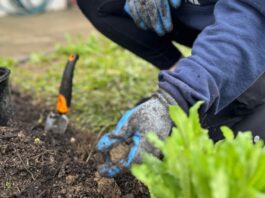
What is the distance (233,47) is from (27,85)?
1815 mm

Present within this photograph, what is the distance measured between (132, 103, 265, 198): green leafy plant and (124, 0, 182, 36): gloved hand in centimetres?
87

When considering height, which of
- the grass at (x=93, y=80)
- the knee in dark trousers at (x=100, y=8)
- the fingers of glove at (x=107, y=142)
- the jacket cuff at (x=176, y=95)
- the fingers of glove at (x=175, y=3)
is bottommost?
the grass at (x=93, y=80)

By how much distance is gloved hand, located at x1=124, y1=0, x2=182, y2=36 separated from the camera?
1880 mm

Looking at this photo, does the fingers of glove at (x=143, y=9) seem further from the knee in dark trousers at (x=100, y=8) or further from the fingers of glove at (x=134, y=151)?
the fingers of glove at (x=134, y=151)

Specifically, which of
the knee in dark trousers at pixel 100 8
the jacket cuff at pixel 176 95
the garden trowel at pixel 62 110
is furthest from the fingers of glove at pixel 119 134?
the knee in dark trousers at pixel 100 8

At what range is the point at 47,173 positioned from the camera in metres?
1.59

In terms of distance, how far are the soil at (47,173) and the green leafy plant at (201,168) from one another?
0.48 metres

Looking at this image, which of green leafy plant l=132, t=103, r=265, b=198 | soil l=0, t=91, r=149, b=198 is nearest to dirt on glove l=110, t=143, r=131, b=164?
soil l=0, t=91, r=149, b=198

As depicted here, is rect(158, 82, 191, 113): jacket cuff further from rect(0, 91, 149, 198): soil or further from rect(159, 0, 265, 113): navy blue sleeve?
rect(0, 91, 149, 198): soil

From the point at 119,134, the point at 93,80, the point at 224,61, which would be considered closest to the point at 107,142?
the point at 119,134

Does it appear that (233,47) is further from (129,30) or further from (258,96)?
(129,30)

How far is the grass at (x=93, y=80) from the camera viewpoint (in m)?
2.66

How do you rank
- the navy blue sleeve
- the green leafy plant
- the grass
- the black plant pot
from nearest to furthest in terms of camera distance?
1. the green leafy plant
2. the navy blue sleeve
3. the black plant pot
4. the grass

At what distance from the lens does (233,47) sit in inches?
55.5
